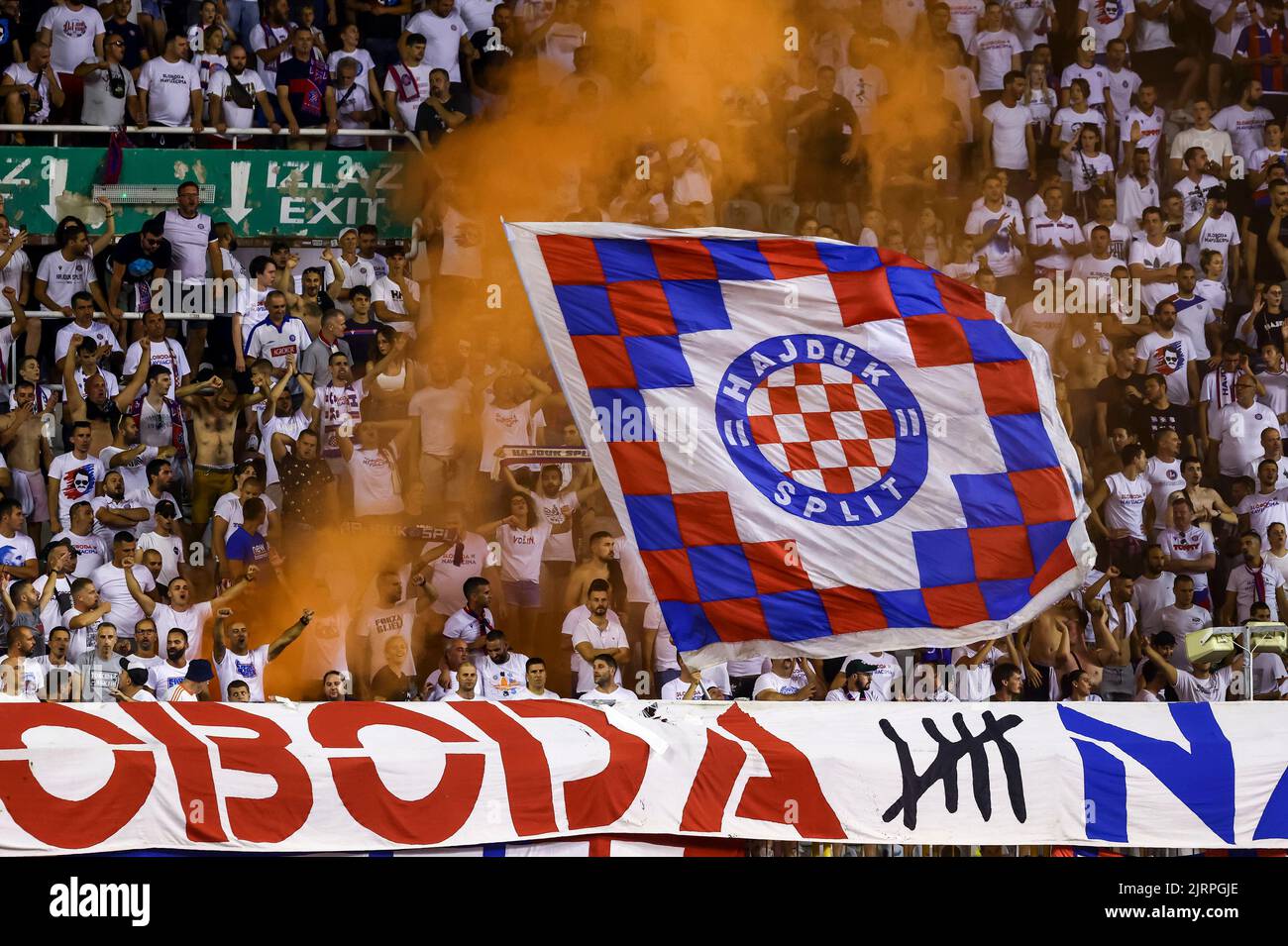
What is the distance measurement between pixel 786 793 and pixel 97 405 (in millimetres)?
6010

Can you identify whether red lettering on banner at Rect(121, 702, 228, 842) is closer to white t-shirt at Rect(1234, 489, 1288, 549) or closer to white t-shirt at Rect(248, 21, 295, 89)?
white t-shirt at Rect(248, 21, 295, 89)

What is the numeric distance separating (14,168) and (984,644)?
319 inches

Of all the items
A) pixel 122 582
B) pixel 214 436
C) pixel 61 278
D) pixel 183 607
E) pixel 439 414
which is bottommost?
pixel 183 607

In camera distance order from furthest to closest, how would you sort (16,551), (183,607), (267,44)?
(267,44) < (16,551) < (183,607)

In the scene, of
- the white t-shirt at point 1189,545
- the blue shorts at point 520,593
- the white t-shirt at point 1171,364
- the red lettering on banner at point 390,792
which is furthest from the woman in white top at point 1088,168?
the red lettering on banner at point 390,792

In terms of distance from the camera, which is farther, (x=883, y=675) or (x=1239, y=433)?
(x=1239, y=433)

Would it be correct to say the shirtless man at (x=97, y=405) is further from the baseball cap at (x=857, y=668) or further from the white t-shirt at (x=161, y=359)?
the baseball cap at (x=857, y=668)

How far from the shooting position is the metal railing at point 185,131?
1569cm

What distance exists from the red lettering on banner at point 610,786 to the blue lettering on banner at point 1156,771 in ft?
7.53

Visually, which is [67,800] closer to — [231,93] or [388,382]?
[388,382]

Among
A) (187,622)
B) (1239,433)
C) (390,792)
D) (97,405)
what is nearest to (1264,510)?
(1239,433)

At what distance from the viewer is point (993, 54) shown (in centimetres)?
1694

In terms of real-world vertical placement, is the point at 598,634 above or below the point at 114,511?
below
